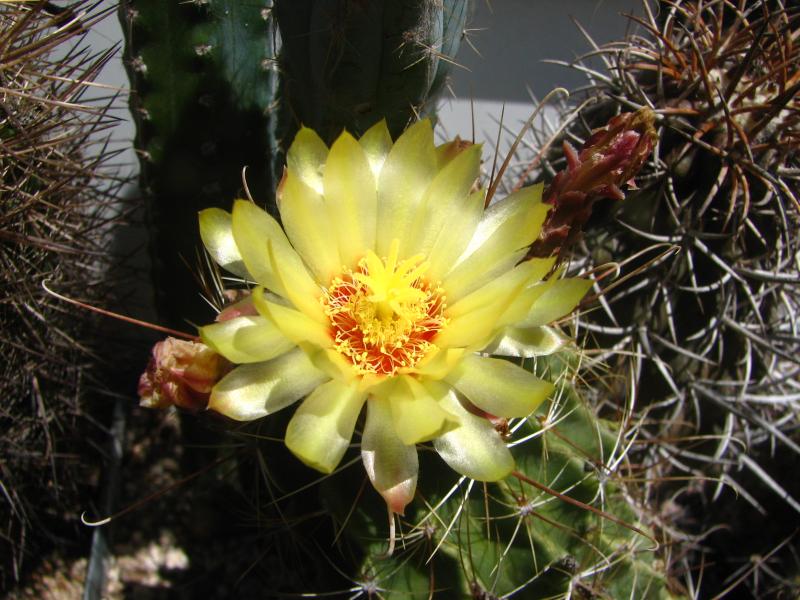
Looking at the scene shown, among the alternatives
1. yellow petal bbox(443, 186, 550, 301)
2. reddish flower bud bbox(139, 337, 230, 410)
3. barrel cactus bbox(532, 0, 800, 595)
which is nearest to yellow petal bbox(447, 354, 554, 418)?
yellow petal bbox(443, 186, 550, 301)

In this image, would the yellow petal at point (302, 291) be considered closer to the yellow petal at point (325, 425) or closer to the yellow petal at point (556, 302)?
the yellow petal at point (325, 425)

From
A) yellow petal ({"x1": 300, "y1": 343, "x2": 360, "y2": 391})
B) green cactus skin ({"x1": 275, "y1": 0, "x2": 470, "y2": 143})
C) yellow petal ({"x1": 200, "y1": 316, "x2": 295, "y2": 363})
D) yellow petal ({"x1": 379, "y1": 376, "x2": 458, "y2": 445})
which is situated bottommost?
yellow petal ({"x1": 379, "y1": 376, "x2": 458, "y2": 445})

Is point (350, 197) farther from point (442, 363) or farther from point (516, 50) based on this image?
point (516, 50)

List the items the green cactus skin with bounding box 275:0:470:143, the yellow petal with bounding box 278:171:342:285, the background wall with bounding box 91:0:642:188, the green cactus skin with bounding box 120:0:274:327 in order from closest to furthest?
the yellow petal with bounding box 278:171:342:285 < the green cactus skin with bounding box 275:0:470:143 < the green cactus skin with bounding box 120:0:274:327 < the background wall with bounding box 91:0:642:188

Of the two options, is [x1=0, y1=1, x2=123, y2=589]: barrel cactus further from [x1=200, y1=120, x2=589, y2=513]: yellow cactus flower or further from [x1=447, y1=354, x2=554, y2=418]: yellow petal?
[x1=447, y1=354, x2=554, y2=418]: yellow petal

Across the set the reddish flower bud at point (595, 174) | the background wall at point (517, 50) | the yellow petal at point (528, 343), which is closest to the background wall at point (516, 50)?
the background wall at point (517, 50)

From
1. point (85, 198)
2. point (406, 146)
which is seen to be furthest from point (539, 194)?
point (85, 198)

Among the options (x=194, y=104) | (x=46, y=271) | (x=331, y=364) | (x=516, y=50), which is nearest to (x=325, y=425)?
(x=331, y=364)
